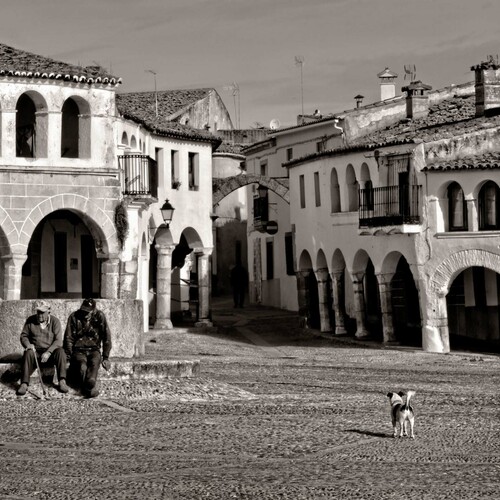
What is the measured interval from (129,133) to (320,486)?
27866 millimetres

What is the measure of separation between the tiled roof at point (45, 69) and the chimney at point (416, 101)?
46.6ft

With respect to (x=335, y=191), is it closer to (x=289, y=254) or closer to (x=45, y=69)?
(x=289, y=254)

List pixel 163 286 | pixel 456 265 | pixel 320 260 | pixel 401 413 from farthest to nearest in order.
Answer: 1. pixel 320 260
2. pixel 163 286
3. pixel 456 265
4. pixel 401 413

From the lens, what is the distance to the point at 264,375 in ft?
101

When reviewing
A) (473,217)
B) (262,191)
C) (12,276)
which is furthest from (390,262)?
(262,191)

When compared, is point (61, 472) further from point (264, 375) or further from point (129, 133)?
point (129, 133)

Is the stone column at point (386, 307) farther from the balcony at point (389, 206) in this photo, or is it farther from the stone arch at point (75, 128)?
the stone arch at point (75, 128)

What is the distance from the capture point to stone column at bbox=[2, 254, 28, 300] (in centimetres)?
3719

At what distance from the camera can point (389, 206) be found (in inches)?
1660

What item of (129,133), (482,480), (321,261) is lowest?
(482,480)

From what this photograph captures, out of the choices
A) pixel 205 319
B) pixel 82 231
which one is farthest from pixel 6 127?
pixel 205 319

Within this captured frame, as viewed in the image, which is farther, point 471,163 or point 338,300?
point 338,300

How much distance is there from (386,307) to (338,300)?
4.11m

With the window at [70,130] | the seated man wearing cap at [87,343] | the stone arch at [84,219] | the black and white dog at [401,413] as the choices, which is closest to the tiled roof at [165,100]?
the window at [70,130]
